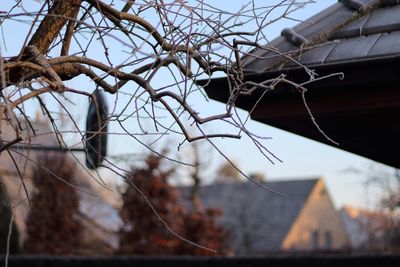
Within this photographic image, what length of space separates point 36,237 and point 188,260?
10.9 metres

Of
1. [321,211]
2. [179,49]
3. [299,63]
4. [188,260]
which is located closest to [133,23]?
[179,49]

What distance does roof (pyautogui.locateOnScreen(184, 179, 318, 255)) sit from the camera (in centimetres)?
4144

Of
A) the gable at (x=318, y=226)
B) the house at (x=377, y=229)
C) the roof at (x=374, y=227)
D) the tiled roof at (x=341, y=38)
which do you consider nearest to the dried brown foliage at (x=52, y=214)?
the house at (x=377, y=229)

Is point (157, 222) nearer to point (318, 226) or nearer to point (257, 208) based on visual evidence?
point (257, 208)

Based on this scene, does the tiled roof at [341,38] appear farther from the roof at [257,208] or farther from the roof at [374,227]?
Answer: the roof at [257,208]

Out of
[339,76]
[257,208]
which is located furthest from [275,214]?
[339,76]

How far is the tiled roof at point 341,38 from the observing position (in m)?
4.97

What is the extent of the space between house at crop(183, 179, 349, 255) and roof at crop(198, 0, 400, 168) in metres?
33.0

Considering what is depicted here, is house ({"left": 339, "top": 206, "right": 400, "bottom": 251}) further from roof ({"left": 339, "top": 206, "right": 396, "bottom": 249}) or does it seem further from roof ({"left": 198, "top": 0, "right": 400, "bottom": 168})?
roof ({"left": 198, "top": 0, "right": 400, "bottom": 168})

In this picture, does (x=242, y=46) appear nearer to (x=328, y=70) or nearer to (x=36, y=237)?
(x=328, y=70)

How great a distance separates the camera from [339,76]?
4.88 m

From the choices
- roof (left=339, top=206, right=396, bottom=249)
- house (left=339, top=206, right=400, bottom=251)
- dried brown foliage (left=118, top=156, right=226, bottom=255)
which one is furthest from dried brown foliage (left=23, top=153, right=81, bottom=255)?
roof (left=339, top=206, right=396, bottom=249)

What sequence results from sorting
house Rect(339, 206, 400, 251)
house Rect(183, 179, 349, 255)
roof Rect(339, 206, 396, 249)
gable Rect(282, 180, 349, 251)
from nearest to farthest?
house Rect(339, 206, 400, 251) < roof Rect(339, 206, 396, 249) < house Rect(183, 179, 349, 255) < gable Rect(282, 180, 349, 251)

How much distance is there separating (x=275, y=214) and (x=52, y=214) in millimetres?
24122
